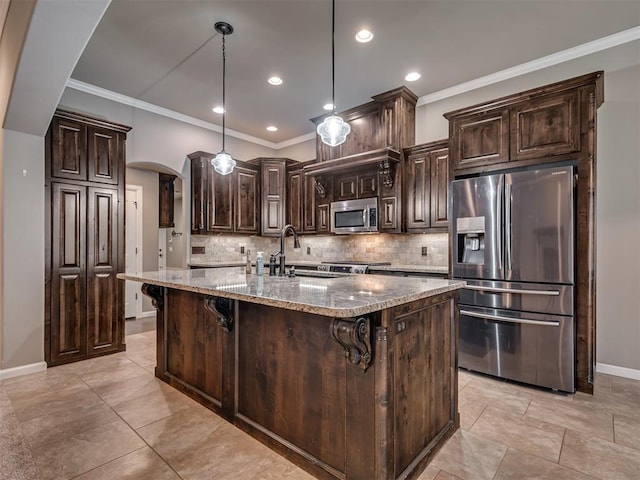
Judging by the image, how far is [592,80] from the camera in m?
2.73

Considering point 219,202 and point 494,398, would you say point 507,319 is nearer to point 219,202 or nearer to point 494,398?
point 494,398

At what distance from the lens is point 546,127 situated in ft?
9.68

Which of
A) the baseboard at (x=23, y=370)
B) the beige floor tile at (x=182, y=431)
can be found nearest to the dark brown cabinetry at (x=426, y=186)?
Result: the beige floor tile at (x=182, y=431)

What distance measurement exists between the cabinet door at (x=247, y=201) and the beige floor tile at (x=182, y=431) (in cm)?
337

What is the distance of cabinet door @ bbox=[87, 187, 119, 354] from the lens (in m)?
3.59

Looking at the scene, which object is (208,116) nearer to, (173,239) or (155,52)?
(155,52)

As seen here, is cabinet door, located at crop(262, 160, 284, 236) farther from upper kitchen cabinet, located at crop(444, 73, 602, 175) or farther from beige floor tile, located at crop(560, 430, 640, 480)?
beige floor tile, located at crop(560, 430, 640, 480)

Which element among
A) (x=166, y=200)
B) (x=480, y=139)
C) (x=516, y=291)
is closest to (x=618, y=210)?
(x=516, y=291)

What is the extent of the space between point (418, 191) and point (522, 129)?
4.46ft

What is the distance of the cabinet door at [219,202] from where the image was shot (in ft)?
16.5

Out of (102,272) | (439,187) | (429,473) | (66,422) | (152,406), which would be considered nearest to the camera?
(429,473)

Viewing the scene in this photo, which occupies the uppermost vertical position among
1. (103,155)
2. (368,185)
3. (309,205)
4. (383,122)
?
(383,122)

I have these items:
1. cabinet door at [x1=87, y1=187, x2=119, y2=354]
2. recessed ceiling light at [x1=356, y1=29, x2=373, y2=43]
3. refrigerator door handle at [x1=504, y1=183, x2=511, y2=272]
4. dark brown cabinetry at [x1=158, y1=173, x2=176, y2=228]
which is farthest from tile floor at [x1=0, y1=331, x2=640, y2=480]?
dark brown cabinetry at [x1=158, y1=173, x2=176, y2=228]

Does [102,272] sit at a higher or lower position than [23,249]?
lower
